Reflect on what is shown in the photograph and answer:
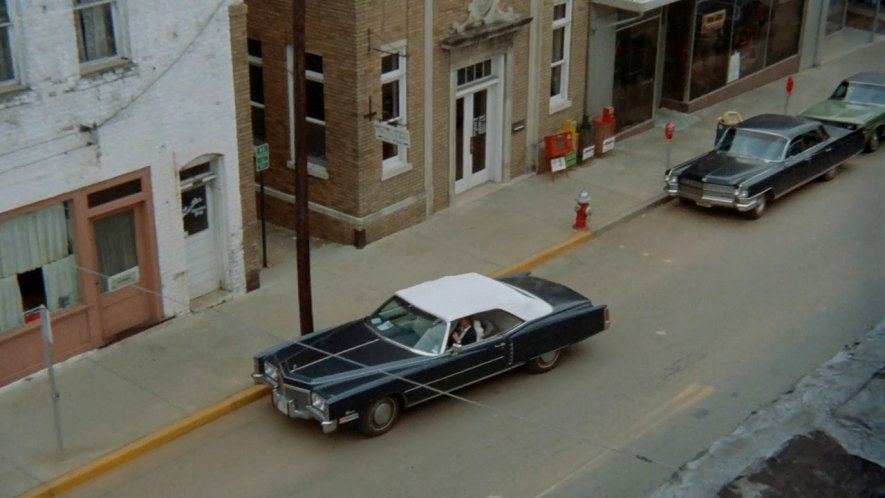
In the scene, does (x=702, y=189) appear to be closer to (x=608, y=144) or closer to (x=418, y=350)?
(x=608, y=144)

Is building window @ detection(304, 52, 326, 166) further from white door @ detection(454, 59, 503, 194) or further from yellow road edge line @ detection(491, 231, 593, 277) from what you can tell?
yellow road edge line @ detection(491, 231, 593, 277)

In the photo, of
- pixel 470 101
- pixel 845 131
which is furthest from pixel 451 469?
pixel 845 131

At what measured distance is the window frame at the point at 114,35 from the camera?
14.4 m

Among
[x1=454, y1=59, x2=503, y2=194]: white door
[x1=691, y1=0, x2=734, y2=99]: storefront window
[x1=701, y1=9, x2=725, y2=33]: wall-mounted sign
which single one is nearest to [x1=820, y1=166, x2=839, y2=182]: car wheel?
[x1=691, y1=0, x2=734, y2=99]: storefront window

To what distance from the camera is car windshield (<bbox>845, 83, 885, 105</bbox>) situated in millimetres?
25141

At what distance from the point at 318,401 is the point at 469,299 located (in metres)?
2.55

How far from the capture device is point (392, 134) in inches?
709

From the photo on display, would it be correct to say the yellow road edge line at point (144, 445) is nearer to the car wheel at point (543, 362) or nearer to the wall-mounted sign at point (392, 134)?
the car wheel at point (543, 362)

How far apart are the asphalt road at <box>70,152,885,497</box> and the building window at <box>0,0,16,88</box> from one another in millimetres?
4824

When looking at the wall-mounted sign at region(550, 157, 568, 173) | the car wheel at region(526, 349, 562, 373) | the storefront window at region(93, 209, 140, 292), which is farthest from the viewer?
the wall-mounted sign at region(550, 157, 568, 173)

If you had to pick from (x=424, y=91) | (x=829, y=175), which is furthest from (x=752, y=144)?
(x=424, y=91)

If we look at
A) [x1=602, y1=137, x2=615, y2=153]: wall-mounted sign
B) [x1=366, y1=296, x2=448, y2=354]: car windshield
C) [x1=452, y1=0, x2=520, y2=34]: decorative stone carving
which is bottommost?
[x1=602, y1=137, x2=615, y2=153]: wall-mounted sign

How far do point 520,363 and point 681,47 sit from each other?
45.4 ft

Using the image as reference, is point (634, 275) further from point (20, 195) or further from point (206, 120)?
point (20, 195)
